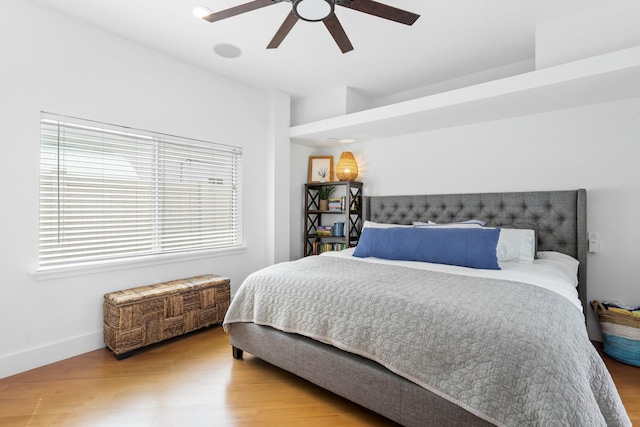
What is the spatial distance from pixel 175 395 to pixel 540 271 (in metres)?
2.33

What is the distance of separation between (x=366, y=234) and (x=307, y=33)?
66.3 inches

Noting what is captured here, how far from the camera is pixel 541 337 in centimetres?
110

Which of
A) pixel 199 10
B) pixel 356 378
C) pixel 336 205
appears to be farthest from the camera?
pixel 336 205

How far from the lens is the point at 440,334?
1293mm

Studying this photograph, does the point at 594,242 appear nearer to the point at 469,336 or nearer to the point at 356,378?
the point at 469,336

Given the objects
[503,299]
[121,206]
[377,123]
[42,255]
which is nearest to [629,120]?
[377,123]

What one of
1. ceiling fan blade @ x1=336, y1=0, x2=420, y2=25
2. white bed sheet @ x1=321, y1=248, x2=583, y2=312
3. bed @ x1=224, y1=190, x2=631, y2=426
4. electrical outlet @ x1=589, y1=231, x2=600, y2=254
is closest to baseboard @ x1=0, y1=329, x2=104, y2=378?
bed @ x1=224, y1=190, x2=631, y2=426

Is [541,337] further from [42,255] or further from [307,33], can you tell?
[42,255]

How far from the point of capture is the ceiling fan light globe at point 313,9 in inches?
61.6

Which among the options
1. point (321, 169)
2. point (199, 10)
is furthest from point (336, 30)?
point (321, 169)

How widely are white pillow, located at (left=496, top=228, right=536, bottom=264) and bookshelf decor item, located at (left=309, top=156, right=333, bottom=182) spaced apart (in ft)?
7.16

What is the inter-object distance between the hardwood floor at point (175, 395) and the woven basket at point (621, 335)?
0.06 meters

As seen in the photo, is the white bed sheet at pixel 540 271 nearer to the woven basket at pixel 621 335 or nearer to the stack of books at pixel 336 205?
the woven basket at pixel 621 335

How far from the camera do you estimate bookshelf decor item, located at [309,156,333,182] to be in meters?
4.04
